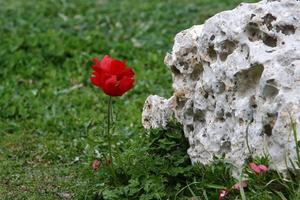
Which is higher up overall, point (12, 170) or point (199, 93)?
point (199, 93)

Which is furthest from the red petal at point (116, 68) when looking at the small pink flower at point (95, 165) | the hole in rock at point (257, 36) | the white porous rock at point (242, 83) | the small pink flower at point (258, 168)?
the small pink flower at point (258, 168)

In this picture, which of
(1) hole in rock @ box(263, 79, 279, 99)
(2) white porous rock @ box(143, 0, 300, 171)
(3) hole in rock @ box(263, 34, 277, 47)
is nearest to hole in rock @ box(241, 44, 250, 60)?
(2) white porous rock @ box(143, 0, 300, 171)

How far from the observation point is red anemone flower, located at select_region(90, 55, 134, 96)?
13.8 ft

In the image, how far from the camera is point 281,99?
384cm

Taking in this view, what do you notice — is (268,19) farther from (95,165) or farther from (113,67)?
(95,165)

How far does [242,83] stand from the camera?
13.7 ft

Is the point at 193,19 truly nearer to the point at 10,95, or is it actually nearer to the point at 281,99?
the point at 10,95

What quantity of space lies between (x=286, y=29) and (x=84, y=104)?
3304mm

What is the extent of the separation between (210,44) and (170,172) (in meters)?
0.81

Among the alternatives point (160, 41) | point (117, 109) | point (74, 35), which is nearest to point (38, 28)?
point (74, 35)

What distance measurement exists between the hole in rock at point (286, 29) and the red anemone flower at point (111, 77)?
2.96ft

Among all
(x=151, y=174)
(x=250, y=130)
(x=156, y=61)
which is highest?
(x=250, y=130)

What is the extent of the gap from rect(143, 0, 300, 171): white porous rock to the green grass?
0.58ft

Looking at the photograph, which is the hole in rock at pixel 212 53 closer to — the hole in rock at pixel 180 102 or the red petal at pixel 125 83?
the hole in rock at pixel 180 102
